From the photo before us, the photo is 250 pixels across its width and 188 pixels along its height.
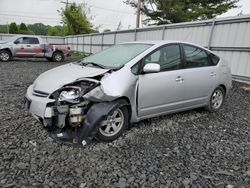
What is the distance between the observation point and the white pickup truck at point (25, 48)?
14282 millimetres

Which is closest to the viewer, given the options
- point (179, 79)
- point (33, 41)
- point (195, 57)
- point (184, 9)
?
point (179, 79)

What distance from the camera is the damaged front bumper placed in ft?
10.4

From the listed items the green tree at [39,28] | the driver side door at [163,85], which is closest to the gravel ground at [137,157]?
the driver side door at [163,85]

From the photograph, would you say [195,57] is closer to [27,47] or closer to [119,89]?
[119,89]

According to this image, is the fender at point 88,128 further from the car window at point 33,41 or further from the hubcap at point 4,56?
the car window at point 33,41

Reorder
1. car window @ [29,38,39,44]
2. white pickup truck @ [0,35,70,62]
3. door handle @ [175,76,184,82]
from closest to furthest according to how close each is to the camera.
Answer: door handle @ [175,76,184,82], white pickup truck @ [0,35,70,62], car window @ [29,38,39,44]

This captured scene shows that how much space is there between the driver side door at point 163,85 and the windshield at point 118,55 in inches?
10.4

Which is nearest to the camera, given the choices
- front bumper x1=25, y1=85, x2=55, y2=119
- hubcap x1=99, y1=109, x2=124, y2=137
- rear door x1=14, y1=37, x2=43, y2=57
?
front bumper x1=25, y1=85, x2=55, y2=119

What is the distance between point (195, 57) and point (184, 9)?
18373 millimetres

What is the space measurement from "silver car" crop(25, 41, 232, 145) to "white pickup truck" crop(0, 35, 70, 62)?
1169 cm

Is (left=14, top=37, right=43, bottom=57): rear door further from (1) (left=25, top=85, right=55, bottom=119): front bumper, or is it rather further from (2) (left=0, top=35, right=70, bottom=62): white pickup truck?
(1) (left=25, top=85, right=55, bottom=119): front bumper

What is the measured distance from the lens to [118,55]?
427 centimetres

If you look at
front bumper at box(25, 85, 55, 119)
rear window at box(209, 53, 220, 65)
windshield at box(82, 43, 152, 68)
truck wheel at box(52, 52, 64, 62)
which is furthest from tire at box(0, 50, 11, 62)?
rear window at box(209, 53, 220, 65)

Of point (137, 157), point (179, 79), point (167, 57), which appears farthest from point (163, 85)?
point (137, 157)
